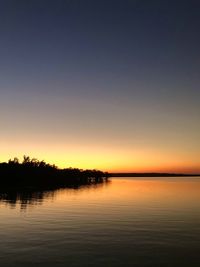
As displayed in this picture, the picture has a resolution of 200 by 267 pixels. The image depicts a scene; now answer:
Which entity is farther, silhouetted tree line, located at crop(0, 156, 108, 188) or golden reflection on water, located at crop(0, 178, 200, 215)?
silhouetted tree line, located at crop(0, 156, 108, 188)

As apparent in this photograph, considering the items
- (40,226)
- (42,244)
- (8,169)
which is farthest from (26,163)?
(42,244)

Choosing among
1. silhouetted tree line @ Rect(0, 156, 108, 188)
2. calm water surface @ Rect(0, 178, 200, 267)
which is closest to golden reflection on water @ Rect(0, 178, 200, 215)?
calm water surface @ Rect(0, 178, 200, 267)

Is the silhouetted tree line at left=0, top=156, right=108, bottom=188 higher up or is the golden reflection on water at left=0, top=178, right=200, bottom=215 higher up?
the silhouetted tree line at left=0, top=156, right=108, bottom=188

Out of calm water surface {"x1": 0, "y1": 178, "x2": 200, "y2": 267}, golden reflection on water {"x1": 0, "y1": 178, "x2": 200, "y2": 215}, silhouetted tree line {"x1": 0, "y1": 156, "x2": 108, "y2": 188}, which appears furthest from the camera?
silhouetted tree line {"x1": 0, "y1": 156, "x2": 108, "y2": 188}

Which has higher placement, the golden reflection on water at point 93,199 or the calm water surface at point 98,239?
the golden reflection on water at point 93,199

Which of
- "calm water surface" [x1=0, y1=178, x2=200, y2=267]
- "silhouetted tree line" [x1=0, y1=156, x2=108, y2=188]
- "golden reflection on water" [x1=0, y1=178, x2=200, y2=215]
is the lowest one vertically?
"calm water surface" [x1=0, y1=178, x2=200, y2=267]

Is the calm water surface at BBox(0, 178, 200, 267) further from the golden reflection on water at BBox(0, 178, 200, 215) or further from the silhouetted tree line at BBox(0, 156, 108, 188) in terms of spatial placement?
the silhouetted tree line at BBox(0, 156, 108, 188)

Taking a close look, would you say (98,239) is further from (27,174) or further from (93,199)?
(27,174)

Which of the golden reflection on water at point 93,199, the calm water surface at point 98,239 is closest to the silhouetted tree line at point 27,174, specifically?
the golden reflection on water at point 93,199

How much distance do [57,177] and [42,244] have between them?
530 feet

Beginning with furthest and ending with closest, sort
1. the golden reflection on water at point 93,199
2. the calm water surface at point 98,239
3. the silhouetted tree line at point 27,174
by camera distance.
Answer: the silhouetted tree line at point 27,174 < the golden reflection on water at point 93,199 < the calm water surface at point 98,239

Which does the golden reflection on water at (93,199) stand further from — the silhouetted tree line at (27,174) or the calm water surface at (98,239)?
the silhouetted tree line at (27,174)

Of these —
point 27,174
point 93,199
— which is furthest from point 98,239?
point 27,174

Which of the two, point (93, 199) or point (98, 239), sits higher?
point (93, 199)
